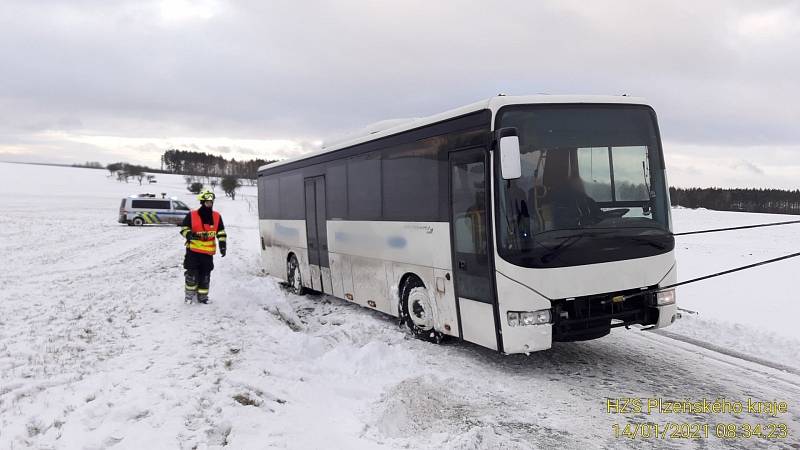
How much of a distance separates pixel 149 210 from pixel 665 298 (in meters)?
38.5

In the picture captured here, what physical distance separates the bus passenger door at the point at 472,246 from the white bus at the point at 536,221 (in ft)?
0.04

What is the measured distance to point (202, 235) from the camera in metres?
9.77

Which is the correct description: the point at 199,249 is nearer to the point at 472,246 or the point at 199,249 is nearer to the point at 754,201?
the point at 472,246

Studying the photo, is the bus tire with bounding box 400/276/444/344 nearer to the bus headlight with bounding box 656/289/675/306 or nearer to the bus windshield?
the bus windshield

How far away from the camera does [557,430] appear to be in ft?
16.2

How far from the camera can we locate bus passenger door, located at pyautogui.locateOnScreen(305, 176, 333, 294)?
11.4 meters

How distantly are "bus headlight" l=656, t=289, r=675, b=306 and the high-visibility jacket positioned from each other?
269 inches

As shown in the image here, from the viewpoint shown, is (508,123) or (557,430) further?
(508,123)

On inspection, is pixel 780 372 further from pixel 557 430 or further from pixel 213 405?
pixel 213 405

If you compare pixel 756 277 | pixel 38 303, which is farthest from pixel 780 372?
pixel 38 303

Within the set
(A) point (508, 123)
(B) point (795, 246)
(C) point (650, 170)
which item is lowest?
(B) point (795, 246)

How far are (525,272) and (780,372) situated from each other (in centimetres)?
336
